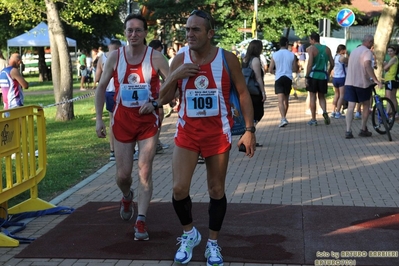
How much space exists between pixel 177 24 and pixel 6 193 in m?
32.0

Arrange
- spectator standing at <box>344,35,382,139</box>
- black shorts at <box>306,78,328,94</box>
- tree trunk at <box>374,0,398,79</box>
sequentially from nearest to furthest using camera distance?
spectator standing at <box>344,35,382,139</box> < black shorts at <box>306,78,328,94</box> < tree trunk at <box>374,0,398,79</box>

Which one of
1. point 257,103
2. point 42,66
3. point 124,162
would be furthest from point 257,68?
point 42,66

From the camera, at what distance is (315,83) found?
52.1ft

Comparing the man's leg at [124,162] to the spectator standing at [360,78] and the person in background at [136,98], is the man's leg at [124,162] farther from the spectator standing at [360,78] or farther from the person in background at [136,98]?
the spectator standing at [360,78]

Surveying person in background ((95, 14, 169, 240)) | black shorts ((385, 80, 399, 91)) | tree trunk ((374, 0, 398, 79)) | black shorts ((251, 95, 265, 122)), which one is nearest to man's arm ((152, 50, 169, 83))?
person in background ((95, 14, 169, 240))

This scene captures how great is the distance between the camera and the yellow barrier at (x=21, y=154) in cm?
700

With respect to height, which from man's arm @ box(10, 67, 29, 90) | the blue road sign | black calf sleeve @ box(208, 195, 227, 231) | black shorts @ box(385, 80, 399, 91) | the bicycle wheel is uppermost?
the blue road sign

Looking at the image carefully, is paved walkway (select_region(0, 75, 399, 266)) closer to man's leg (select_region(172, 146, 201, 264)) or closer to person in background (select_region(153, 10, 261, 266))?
man's leg (select_region(172, 146, 201, 264))

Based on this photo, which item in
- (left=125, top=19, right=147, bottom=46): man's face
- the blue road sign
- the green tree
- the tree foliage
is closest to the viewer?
(left=125, top=19, right=147, bottom=46): man's face

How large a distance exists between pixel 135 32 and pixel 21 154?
198 cm

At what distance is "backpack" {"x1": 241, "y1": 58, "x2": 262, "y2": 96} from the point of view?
11.9 metres

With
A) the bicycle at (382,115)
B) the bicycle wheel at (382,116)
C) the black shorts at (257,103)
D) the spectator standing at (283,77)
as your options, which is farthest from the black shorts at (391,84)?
the black shorts at (257,103)

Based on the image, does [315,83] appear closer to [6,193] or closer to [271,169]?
[271,169]

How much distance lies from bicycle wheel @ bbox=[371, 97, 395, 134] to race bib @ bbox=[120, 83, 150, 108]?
8131 mm
